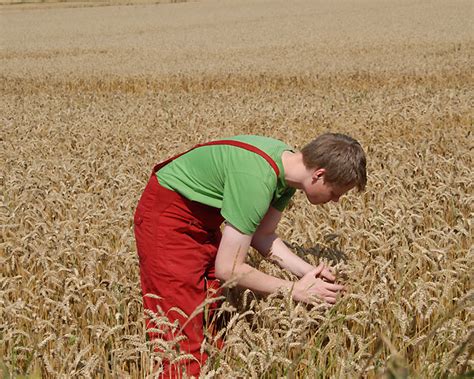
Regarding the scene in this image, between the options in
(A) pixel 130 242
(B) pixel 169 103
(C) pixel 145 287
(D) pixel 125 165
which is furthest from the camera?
(B) pixel 169 103

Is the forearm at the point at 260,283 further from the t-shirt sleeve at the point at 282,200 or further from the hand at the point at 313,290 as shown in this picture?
the t-shirt sleeve at the point at 282,200

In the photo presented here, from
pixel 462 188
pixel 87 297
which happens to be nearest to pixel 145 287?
pixel 87 297

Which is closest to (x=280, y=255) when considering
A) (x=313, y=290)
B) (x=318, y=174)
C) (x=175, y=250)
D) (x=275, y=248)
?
(x=275, y=248)

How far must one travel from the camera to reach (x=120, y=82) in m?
18.4

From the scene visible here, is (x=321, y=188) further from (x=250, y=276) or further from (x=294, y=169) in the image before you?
(x=250, y=276)

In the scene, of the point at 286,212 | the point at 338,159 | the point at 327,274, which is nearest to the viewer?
the point at 338,159

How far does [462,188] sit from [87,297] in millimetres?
3494

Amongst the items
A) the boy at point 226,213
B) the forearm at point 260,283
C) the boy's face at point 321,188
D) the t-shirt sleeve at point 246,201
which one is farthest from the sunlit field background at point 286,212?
the boy's face at point 321,188

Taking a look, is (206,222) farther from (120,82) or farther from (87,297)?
(120,82)

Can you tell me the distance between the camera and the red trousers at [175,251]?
→ 3.53m

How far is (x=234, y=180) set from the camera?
10.5 ft

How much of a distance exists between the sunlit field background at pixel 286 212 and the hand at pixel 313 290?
89 mm

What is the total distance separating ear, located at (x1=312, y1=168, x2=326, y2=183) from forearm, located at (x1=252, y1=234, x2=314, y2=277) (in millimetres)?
676

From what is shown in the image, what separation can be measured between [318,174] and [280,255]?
2.44 feet
